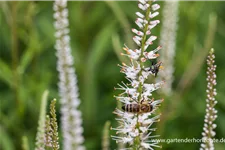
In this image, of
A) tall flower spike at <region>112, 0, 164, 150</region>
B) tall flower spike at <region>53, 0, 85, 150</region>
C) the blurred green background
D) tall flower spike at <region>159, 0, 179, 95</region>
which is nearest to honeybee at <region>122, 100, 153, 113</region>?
tall flower spike at <region>112, 0, 164, 150</region>

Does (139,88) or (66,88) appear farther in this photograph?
(66,88)

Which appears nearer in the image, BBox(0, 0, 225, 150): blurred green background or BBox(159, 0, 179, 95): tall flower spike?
BBox(159, 0, 179, 95): tall flower spike

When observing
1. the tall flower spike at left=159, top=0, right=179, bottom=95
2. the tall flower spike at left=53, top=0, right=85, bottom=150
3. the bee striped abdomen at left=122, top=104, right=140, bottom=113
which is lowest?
the bee striped abdomen at left=122, top=104, right=140, bottom=113

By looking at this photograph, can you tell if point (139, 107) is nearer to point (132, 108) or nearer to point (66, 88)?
point (132, 108)

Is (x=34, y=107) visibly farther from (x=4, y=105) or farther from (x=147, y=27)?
(x=147, y=27)

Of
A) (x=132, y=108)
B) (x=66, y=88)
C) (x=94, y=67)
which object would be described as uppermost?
(x=94, y=67)

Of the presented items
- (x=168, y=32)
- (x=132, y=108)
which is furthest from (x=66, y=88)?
(x=132, y=108)

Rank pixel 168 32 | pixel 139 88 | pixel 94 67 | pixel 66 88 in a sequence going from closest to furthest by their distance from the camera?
pixel 139 88, pixel 66 88, pixel 168 32, pixel 94 67

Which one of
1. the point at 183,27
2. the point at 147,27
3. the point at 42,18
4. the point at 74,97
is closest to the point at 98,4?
the point at 42,18

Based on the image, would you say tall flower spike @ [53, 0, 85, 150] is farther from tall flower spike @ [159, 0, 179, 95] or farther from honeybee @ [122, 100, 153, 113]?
honeybee @ [122, 100, 153, 113]
